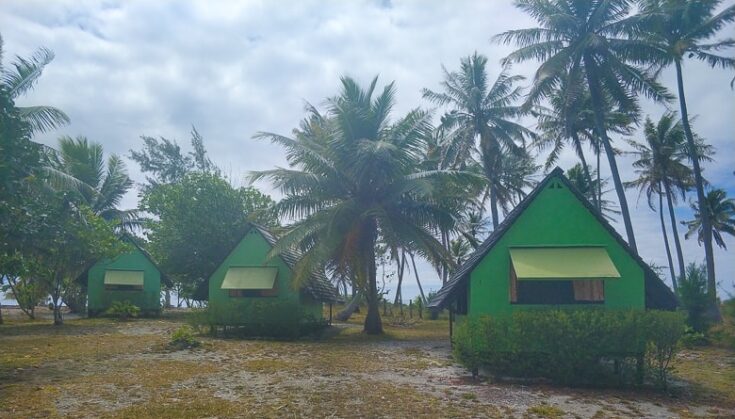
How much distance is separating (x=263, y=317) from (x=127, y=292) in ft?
41.7

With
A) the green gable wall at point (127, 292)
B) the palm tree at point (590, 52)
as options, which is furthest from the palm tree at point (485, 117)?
the green gable wall at point (127, 292)

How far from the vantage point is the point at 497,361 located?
1108 cm

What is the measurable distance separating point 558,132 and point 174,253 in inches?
883

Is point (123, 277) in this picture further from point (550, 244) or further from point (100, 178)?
point (550, 244)

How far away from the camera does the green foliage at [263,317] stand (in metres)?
19.3

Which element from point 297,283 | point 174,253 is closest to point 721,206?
point 297,283

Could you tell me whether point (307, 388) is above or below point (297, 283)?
below

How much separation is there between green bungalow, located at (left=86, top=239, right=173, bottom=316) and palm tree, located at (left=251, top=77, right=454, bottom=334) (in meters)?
12.4

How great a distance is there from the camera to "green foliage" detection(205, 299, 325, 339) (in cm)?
→ 1930

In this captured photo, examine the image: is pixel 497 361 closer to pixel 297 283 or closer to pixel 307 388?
pixel 307 388

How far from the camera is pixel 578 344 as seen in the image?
1060cm

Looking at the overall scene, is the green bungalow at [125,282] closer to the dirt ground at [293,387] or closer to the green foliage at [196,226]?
the green foliage at [196,226]

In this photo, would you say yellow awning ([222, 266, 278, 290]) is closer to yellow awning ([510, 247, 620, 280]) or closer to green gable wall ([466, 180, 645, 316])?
green gable wall ([466, 180, 645, 316])

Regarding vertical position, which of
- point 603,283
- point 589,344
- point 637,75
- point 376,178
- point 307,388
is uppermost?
point 637,75
